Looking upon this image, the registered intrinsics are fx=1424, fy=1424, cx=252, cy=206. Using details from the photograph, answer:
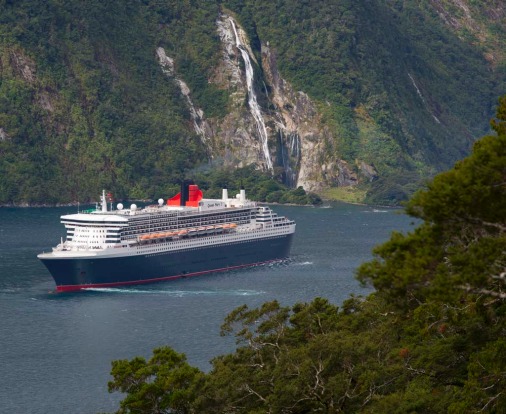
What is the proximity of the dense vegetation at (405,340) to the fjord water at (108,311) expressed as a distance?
6519 millimetres

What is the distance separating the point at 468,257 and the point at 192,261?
85186mm

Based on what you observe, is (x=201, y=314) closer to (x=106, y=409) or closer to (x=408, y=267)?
(x=106, y=409)

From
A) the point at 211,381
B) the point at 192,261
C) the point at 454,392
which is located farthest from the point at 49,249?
the point at 454,392

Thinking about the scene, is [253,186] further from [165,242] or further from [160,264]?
[160,264]

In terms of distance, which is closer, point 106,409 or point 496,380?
point 496,380

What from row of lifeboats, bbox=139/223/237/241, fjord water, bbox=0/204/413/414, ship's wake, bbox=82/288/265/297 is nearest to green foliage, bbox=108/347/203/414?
fjord water, bbox=0/204/413/414

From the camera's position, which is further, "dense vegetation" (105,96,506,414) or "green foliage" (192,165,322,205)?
"green foliage" (192,165,322,205)

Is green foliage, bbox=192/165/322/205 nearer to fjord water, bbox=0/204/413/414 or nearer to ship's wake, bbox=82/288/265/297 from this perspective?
fjord water, bbox=0/204/413/414

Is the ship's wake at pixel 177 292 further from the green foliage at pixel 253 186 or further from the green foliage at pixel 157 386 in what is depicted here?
the green foliage at pixel 253 186

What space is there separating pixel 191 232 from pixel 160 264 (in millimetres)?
7020

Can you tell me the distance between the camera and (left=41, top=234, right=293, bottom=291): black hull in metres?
103

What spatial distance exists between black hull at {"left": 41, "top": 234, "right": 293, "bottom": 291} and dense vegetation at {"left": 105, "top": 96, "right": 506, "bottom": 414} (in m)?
50.2

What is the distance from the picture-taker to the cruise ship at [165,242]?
105312 mm

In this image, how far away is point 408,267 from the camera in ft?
96.0
